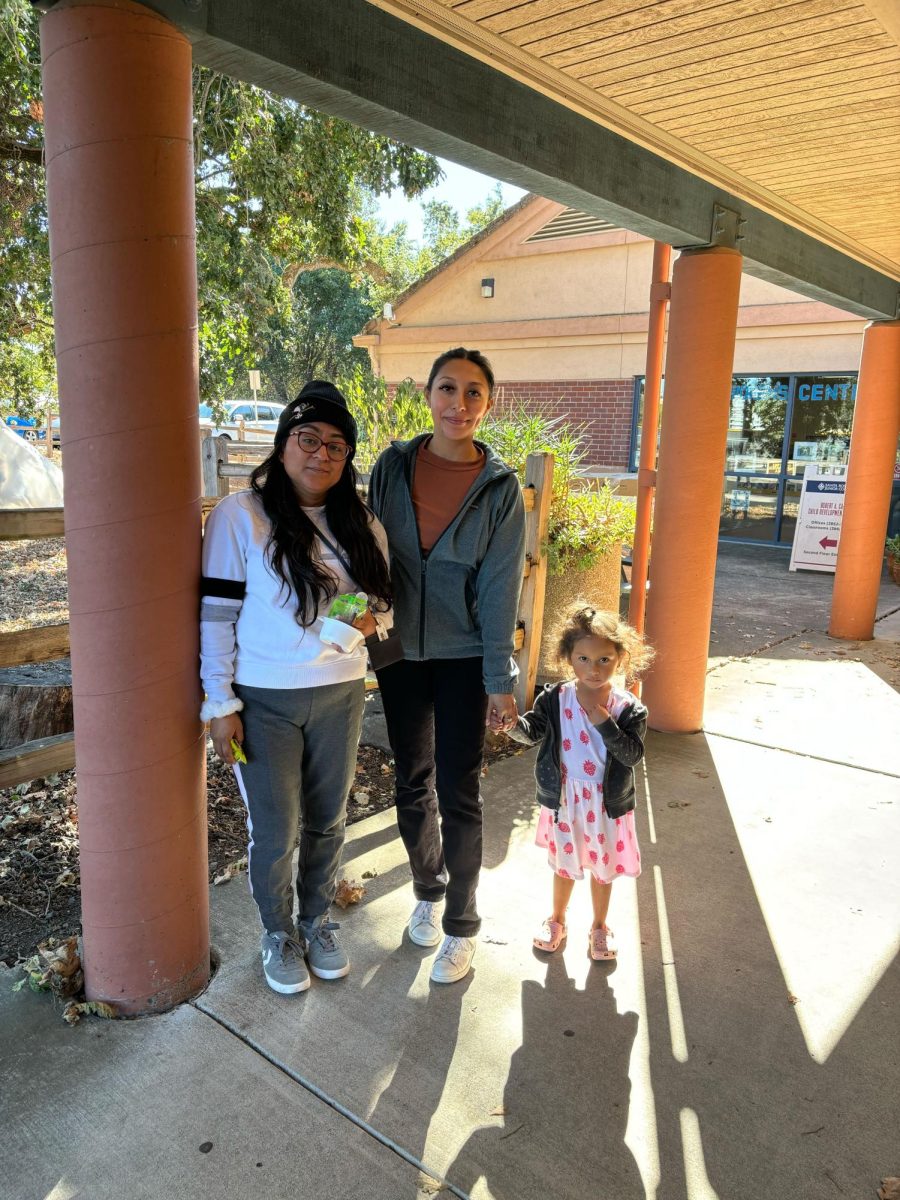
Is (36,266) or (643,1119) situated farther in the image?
(36,266)

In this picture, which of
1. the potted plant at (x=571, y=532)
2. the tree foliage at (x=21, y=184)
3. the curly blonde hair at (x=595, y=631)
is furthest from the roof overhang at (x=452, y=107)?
the tree foliage at (x=21, y=184)

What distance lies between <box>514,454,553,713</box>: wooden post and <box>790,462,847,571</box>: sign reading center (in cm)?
846

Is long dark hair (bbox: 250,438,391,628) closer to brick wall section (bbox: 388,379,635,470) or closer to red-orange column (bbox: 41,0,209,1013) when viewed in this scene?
red-orange column (bbox: 41,0,209,1013)

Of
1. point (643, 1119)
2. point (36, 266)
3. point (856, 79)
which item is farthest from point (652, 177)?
point (36, 266)

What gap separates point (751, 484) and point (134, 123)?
45.3 ft

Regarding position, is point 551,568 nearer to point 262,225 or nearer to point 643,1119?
point 643,1119

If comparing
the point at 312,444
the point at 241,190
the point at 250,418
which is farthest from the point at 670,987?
the point at 250,418

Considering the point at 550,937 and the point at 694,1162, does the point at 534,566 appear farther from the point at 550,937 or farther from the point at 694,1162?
the point at 694,1162

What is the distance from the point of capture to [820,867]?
3984 millimetres

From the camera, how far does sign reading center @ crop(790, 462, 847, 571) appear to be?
12688mm

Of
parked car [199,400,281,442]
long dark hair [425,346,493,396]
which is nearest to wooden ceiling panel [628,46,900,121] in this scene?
long dark hair [425,346,493,396]

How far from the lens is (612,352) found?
15.1 m

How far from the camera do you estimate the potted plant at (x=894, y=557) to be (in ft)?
38.1

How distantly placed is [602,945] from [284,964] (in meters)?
1.13
